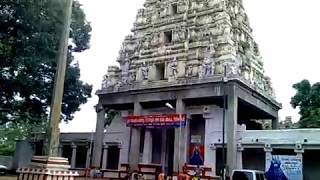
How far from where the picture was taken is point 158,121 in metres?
22.3

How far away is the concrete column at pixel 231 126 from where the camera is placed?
793 inches

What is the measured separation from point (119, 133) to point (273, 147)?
37.9 ft

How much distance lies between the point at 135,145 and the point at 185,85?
4.91 meters

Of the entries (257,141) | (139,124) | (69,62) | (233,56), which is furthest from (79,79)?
(257,141)

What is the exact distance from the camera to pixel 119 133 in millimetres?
27484

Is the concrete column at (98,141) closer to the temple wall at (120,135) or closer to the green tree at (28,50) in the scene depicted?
the temple wall at (120,135)

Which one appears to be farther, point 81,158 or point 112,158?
point 81,158

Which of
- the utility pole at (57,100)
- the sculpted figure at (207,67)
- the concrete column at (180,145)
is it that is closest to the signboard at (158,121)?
the concrete column at (180,145)

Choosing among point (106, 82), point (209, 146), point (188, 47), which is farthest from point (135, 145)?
point (188, 47)

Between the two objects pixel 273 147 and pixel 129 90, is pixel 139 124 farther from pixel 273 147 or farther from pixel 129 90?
pixel 273 147

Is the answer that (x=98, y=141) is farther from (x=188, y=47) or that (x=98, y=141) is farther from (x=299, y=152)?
(x=299, y=152)

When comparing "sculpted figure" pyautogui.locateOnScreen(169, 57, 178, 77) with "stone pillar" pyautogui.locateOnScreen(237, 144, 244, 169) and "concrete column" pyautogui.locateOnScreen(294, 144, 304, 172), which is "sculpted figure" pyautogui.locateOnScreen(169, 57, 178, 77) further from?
"concrete column" pyautogui.locateOnScreen(294, 144, 304, 172)

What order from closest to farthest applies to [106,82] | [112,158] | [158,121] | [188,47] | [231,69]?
1. [231,69]
2. [158,121]
3. [188,47]
4. [106,82]
5. [112,158]

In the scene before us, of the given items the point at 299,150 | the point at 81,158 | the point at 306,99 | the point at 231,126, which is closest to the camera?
the point at 299,150
